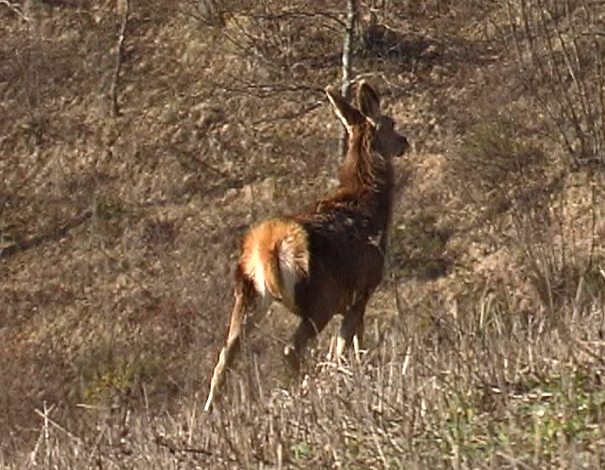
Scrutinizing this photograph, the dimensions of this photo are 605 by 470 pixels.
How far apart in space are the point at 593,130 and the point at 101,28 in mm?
30299

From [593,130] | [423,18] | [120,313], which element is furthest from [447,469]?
[423,18]

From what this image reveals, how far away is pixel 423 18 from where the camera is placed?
37.2 meters

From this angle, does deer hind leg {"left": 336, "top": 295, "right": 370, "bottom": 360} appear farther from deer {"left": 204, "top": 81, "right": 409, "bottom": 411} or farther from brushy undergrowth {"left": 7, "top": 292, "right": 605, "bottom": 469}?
brushy undergrowth {"left": 7, "top": 292, "right": 605, "bottom": 469}

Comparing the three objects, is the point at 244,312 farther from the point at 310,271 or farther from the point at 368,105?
the point at 368,105

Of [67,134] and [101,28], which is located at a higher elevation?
[101,28]

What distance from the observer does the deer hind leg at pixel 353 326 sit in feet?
32.2

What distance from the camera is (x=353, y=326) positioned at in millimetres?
10125

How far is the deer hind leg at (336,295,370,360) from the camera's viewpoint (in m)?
9.83

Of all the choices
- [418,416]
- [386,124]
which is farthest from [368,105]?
[418,416]

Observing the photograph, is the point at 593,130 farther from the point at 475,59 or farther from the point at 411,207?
the point at 475,59

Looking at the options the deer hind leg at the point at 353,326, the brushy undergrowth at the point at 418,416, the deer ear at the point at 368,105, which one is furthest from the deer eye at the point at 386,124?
the brushy undergrowth at the point at 418,416

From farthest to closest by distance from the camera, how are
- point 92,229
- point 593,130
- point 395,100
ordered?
point 395,100, point 92,229, point 593,130

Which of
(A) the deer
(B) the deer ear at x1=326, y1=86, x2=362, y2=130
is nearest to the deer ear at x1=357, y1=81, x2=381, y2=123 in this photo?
(B) the deer ear at x1=326, y1=86, x2=362, y2=130

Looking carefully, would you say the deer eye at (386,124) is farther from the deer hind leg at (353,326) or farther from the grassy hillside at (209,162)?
the deer hind leg at (353,326)
